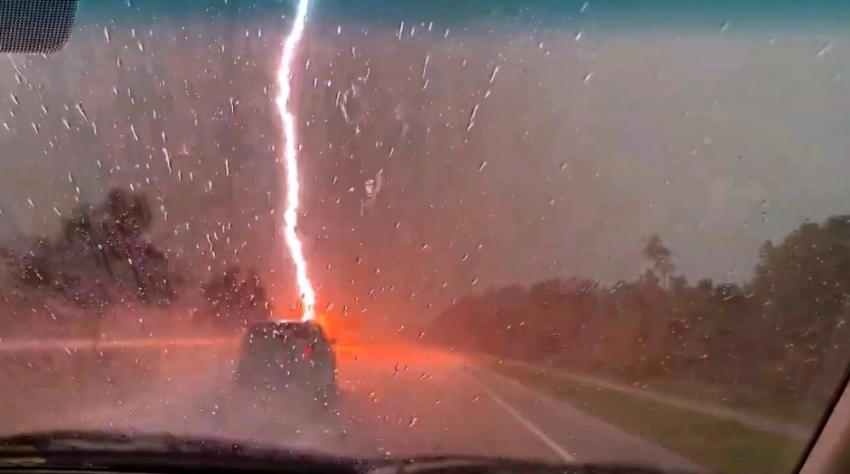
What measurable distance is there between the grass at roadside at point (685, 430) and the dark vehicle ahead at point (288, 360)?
1074 mm

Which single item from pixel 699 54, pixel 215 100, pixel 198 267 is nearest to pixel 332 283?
pixel 198 267

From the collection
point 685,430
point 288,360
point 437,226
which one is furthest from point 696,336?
point 288,360

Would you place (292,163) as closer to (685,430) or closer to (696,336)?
(696,336)

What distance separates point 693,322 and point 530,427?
44.8 inches

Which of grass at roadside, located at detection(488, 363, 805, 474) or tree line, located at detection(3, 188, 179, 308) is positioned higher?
tree line, located at detection(3, 188, 179, 308)

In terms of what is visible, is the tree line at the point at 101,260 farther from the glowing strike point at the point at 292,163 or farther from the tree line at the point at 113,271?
the glowing strike point at the point at 292,163

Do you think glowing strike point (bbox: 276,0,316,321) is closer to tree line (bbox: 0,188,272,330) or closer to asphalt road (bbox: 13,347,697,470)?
tree line (bbox: 0,188,272,330)

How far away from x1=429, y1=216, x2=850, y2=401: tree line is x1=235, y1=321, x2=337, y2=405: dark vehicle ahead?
0.70 metres

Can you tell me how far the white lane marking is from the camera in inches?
193

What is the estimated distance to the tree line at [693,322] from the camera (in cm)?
496

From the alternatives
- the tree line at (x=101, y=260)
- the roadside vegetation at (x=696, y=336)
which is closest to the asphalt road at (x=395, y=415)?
the roadside vegetation at (x=696, y=336)

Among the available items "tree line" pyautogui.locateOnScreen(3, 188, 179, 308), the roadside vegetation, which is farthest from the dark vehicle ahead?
"tree line" pyautogui.locateOnScreen(3, 188, 179, 308)

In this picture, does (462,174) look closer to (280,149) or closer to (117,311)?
(280,149)

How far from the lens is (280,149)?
622 centimetres
